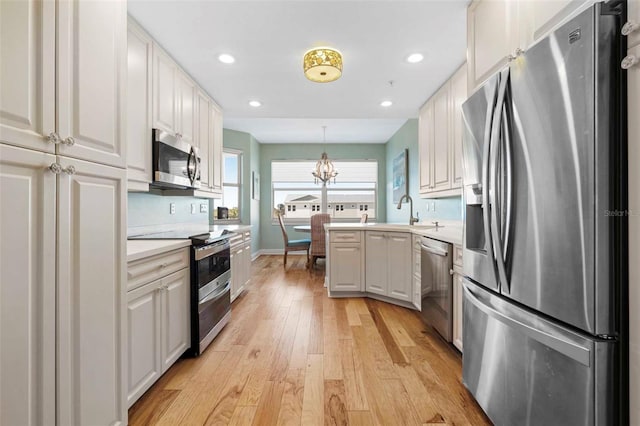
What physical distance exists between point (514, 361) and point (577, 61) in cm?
115

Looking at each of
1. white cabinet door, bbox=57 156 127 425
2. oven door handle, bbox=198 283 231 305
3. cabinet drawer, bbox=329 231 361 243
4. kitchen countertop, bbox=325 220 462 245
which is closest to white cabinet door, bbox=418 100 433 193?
kitchen countertop, bbox=325 220 462 245

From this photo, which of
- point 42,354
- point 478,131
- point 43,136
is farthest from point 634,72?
→ point 42,354

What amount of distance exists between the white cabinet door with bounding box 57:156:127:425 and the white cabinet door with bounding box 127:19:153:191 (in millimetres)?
968

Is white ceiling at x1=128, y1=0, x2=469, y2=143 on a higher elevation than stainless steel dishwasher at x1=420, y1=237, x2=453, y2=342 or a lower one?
higher

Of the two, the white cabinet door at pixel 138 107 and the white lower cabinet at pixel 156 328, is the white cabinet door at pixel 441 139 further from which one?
the white cabinet door at pixel 138 107

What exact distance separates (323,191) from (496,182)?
5.85 m

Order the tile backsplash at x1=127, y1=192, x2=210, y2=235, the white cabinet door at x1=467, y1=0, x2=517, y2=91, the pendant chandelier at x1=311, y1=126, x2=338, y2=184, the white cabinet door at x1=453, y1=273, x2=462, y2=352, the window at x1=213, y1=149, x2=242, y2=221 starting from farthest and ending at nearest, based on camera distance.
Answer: the window at x1=213, y1=149, x2=242, y2=221
the pendant chandelier at x1=311, y1=126, x2=338, y2=184
the tile backsplash at x1=127, y1=192, x2=210, y2=235
the white cabinet door at x1=453, y1=273, x2=462, y2=352
the white cabinet door at x1=467, y1=0, x2=517, y2=91

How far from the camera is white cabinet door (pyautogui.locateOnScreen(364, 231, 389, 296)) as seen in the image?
3.33m

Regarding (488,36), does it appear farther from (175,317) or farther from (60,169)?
(175,317)

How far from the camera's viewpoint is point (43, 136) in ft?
2.88

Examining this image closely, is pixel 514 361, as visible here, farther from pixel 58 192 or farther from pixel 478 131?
pixel 58 192

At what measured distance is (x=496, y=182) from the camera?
1.30 metres

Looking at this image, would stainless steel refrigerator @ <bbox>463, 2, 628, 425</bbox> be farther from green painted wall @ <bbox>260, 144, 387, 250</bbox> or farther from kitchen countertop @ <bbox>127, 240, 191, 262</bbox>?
green painted wall @ <bbox>260, 144, 387, 250</bbox>

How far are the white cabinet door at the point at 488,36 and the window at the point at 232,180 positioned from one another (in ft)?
16.3
